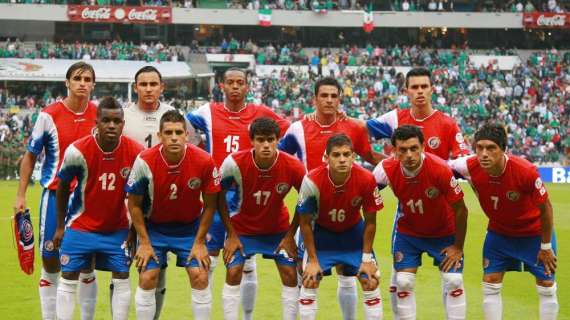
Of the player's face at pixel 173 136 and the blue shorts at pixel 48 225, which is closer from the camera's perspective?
the player's face at pixel 173 136

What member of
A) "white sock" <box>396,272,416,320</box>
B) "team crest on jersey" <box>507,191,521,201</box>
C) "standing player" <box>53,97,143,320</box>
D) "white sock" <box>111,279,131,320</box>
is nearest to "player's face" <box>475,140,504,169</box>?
"team crest on jersey" <box>507,191,521,201</box>

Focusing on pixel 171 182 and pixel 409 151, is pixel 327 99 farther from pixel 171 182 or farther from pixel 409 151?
pixel 171 182

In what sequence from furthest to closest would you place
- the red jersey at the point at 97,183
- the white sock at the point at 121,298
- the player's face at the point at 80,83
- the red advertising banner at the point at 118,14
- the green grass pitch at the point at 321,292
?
the red advertising banner at the point at 118,14, the green grass pitch at the point at 321,292, the player's face at the point at 80,83, the red jersey at the point at 97,183, the white sock at the point at 121,298

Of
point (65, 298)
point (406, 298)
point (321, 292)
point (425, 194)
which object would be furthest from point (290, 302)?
point (321, 292)

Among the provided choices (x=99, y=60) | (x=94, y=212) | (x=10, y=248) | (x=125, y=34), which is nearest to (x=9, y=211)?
(x=10, y=248)

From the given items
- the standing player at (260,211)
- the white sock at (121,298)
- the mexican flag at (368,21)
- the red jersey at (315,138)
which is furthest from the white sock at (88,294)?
the mexican flag at (368,21)

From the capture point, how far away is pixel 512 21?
5128cm

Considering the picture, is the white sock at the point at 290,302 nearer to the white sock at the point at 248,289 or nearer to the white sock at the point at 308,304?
the white sock at the point at 308,304

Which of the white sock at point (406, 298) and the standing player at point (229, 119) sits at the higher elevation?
→ the standing player at point (229, 119)

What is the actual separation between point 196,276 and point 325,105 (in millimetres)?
2270

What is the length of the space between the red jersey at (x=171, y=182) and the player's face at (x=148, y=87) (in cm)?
89

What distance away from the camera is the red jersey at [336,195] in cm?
770

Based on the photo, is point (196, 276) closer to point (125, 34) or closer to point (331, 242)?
point (331, 242)

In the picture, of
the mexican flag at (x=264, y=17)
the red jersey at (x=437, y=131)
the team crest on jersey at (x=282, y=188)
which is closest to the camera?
the team crest on jersey at (x=282, y=188)
